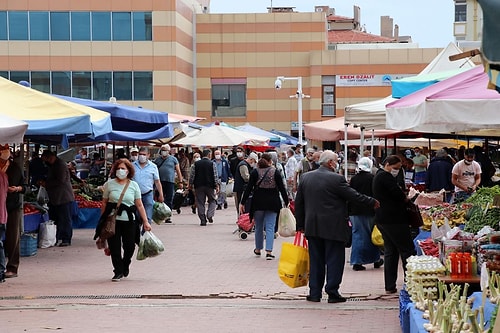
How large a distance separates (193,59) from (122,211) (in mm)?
48765

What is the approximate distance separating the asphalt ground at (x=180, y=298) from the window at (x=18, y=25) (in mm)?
40511

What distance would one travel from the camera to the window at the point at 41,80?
186ft

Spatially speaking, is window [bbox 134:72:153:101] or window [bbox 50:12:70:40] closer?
window [bbox 50:12:70:40]

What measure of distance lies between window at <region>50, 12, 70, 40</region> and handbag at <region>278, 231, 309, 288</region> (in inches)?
1831

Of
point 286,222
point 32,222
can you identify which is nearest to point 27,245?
point 32,222

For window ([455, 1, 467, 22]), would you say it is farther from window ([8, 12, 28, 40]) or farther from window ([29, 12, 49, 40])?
window ([8, 12, 28, 40])

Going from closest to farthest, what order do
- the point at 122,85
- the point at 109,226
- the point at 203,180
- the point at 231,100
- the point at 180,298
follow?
the point at 180,298 → the point at 109,226 → the point at 203,180 → the point at 122,85 → the point at 231,100

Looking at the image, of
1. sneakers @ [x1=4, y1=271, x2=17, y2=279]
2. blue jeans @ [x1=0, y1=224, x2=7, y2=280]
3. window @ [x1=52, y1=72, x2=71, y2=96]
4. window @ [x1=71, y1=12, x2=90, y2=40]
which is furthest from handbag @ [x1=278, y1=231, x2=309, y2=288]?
window @ [x1=52, y1=72, x2=71, y2=96]

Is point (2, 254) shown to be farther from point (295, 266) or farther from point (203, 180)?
point (203, 180)

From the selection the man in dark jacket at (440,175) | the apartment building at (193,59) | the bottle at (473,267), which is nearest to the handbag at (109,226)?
the bottle at (473,267)

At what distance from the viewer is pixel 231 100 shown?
6234 cm

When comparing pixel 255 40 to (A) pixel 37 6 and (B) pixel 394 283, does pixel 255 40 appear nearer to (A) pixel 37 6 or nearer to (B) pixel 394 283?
(A) pixel 37 6

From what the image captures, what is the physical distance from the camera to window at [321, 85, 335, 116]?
2393 inches

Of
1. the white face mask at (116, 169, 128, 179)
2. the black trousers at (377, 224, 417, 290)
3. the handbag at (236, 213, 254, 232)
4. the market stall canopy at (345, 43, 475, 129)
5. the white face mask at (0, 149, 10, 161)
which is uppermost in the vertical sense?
the market stall canopy at (345, 43, 475, 129)
